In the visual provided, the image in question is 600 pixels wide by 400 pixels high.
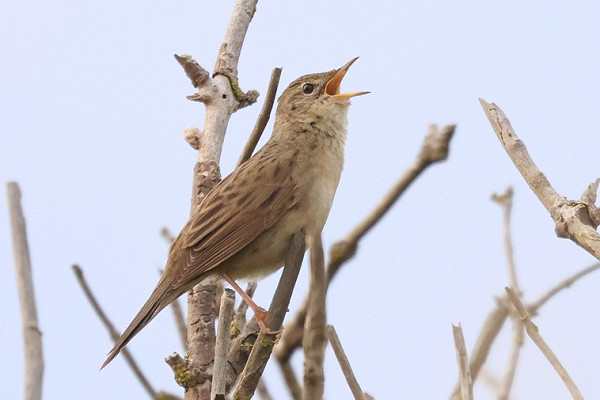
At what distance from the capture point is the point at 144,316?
166 inches

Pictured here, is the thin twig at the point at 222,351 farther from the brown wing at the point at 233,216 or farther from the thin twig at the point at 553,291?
the brown wing at the point at 233,216

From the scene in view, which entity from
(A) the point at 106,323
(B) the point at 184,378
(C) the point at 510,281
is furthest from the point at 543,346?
(B) the point at 184,378

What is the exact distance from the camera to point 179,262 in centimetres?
456

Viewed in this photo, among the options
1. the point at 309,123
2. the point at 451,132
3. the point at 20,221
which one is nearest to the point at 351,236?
the point at 451,132

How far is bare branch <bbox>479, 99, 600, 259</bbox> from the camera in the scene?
2635mm

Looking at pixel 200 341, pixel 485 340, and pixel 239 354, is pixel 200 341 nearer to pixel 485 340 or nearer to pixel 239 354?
pixel 239 354

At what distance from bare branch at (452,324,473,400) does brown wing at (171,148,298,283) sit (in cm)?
239

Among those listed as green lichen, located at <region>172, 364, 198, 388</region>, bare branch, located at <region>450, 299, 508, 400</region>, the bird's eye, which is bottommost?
bare branch, located at <region>450, 299, 508, 400</region>

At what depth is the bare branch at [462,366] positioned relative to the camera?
2.13 meters

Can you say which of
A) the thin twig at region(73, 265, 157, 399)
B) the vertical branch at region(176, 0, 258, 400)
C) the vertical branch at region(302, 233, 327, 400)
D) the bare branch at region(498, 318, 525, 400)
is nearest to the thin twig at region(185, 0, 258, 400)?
the vertical branch at region(176, 0, 258, 400)

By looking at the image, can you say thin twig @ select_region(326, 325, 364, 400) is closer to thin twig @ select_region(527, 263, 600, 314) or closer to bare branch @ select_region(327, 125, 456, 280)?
bare branch @ select_region(327, 125, 456, 280)

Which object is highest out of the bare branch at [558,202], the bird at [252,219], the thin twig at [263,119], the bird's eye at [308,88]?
the bird's eye at [308,88]

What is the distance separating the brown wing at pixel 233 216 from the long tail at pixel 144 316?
0.21 metres

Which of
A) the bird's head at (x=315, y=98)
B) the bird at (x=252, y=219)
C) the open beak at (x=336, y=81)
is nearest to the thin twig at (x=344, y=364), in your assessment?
the bird at (x=252, y=219)
